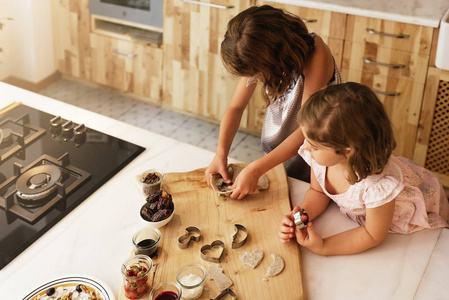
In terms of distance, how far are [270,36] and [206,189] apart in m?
0.48

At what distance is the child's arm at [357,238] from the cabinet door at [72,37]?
264cm

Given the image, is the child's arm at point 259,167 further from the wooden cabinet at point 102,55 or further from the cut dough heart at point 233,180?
the wooden cabinet at point 102,55

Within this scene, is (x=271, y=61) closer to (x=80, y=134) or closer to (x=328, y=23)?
(x=80, y=134)

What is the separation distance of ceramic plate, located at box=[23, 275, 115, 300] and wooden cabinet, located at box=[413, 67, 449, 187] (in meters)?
2.00

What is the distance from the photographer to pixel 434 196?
1.58m

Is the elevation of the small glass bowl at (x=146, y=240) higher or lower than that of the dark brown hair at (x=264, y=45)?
lower

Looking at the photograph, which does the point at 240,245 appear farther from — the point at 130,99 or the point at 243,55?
the point at 130,99

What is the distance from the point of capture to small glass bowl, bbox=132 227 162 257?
52.9 inches

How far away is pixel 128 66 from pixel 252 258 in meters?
2.44

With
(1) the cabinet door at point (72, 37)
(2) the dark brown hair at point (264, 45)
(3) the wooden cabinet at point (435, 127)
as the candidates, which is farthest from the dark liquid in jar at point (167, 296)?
(1) the cabinet door at point (72, 37)

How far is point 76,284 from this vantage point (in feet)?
4.24

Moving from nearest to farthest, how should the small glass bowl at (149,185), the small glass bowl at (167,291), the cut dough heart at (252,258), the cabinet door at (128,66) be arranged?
1. the small glass bowl at (167,291)
2. the cut dough heart at (252,258)
3. the small glass bowl at (149,185)
4. the cabinet door at (128,66)

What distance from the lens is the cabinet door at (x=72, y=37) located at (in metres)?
3.56

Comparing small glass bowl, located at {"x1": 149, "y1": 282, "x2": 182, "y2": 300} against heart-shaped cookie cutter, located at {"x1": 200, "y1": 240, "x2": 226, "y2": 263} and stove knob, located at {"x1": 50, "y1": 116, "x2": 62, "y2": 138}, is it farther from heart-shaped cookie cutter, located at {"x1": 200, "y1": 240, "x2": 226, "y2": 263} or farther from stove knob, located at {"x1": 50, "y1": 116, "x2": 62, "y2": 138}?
stove knob, located at {"x1": 50, "y1": 116, "x2": 62, "y2": 138}
